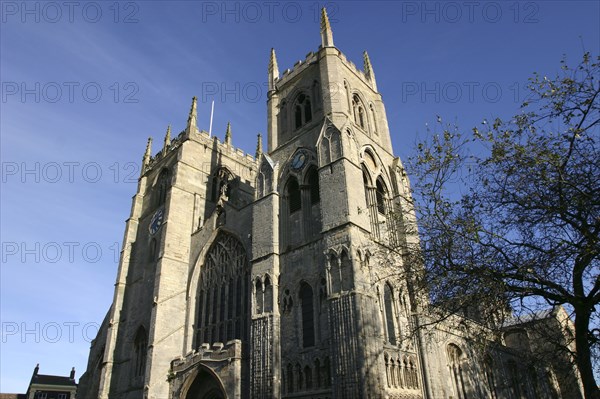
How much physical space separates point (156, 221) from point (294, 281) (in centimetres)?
1613

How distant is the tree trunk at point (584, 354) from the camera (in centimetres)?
852

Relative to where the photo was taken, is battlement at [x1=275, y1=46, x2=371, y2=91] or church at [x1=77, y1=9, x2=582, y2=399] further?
battlement at [x1=275, y1=46, x2=371, y2=91]

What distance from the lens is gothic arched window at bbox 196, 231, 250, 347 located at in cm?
2397

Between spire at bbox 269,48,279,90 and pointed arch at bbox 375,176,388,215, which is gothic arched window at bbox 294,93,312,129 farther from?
pointed arch at bbox 375,176,388,215

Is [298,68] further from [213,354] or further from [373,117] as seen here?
[213,354]

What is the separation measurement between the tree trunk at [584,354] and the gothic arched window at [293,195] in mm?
15184

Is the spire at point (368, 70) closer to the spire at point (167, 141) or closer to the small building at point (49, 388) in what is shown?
the spire at point (167, 141)

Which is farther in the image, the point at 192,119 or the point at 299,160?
the point at 192,119

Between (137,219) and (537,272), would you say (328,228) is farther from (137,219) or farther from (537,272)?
(137,219)

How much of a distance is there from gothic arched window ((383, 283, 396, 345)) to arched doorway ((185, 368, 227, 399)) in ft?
27.6

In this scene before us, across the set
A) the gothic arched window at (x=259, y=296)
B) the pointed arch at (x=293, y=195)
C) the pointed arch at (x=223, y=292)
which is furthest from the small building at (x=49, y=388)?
the pointed arch at (x=293, y=195)

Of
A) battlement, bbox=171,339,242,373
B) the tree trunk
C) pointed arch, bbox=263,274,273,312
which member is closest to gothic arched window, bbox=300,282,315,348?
pointed arch, bbox=263,274,273,312

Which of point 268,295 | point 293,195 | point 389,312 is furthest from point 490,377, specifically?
point 293,195

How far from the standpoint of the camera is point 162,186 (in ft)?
116
